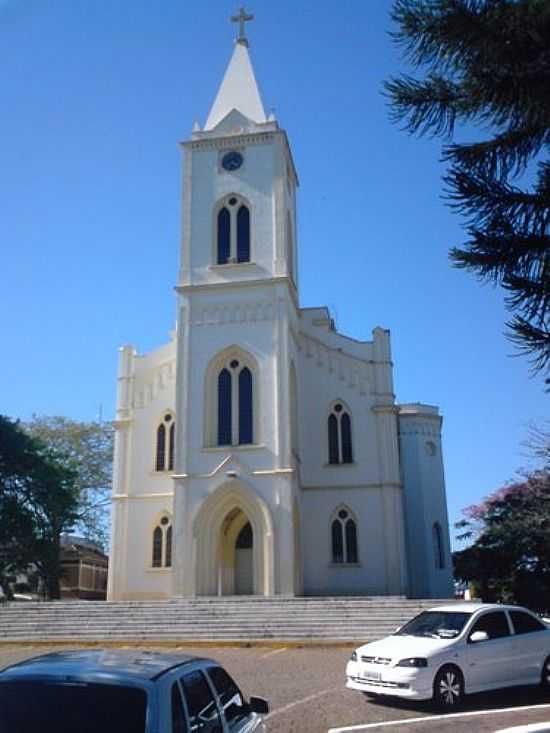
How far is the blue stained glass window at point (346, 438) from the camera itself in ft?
105

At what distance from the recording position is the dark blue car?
4.17 meters

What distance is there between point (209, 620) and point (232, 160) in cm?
2085

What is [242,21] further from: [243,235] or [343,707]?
[343,707]

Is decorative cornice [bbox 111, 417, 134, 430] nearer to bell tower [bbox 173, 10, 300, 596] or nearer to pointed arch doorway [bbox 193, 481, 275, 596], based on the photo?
bell tower [bbox 173, 10, 300, 596]

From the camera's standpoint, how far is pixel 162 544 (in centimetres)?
3131

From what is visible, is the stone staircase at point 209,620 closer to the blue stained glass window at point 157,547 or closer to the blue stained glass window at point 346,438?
the blue stained glass window at point 157,547

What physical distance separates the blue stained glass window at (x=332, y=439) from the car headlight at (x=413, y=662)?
→ 21.6 m

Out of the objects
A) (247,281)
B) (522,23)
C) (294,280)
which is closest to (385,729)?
(522,23)

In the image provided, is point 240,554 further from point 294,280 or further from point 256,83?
point 256,83

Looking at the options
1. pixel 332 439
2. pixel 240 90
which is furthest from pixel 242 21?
pixel 332 439

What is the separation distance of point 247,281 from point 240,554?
38.0 feet

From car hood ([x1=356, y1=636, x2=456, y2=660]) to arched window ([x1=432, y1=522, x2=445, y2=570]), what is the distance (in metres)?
23.3

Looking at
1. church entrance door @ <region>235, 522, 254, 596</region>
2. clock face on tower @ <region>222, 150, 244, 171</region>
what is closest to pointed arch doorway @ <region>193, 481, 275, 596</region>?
church entrance door @ <region>235, 522, 254, 596</region>

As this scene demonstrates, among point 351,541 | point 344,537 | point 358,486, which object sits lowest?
point 351,541
